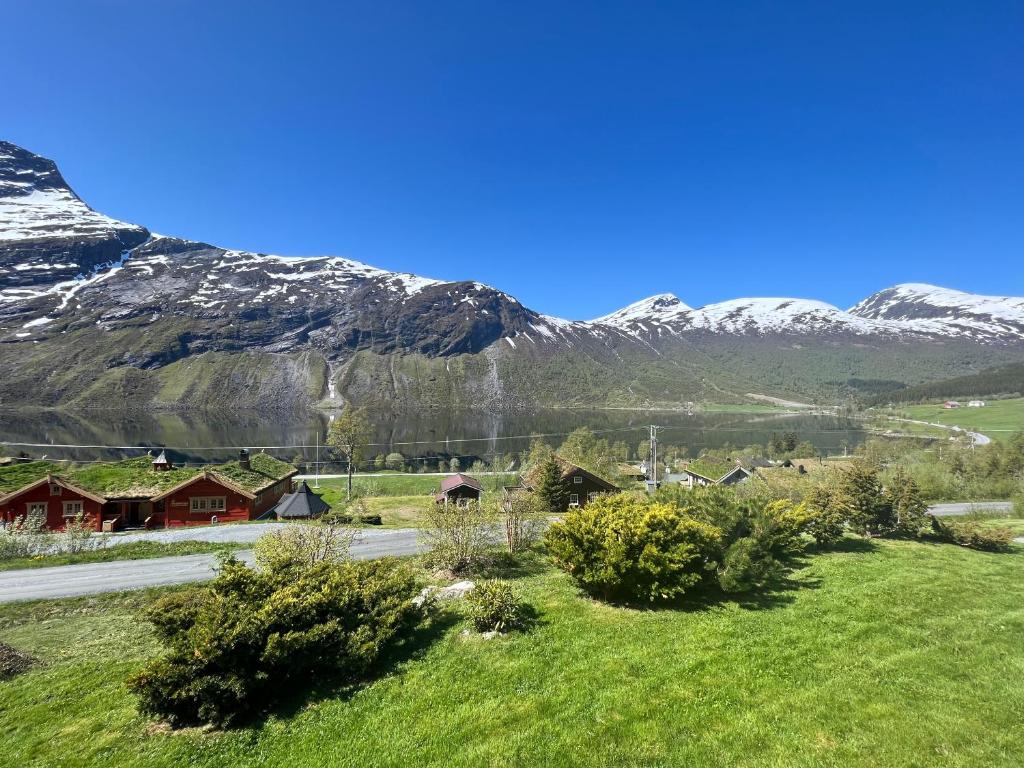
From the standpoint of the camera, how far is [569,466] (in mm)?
45156

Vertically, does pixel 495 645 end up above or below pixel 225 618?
below

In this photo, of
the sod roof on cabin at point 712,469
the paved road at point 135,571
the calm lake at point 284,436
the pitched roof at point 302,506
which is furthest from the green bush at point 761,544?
the calm lake at point 284,436

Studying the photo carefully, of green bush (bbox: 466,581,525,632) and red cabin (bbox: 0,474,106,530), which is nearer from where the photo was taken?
green bush (bbox: 466,581,525,632)

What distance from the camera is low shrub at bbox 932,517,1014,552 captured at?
878 inches

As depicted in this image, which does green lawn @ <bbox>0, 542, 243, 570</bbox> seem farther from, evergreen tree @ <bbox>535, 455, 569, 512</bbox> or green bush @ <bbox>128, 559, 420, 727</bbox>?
evergreen tree @ <bbox>535, 455, 569, 512</bbox>

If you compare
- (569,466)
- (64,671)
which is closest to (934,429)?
(569,466)

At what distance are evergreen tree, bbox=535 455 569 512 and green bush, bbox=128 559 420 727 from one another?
1060 inches

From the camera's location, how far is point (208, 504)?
38.6 meters

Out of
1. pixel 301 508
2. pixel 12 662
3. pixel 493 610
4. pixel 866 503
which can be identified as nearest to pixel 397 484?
pixel 301 508

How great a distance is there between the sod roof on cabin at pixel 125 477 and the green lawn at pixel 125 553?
14428 mm

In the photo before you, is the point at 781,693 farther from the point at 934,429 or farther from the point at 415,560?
the point at 934,429

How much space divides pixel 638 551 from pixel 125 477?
4665 cm

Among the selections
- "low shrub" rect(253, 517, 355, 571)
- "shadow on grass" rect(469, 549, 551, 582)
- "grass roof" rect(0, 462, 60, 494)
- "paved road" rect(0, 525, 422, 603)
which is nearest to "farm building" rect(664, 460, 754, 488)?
"shadow on grass" rect(469, 549, 551, 582)

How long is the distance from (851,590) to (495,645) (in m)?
12.8
